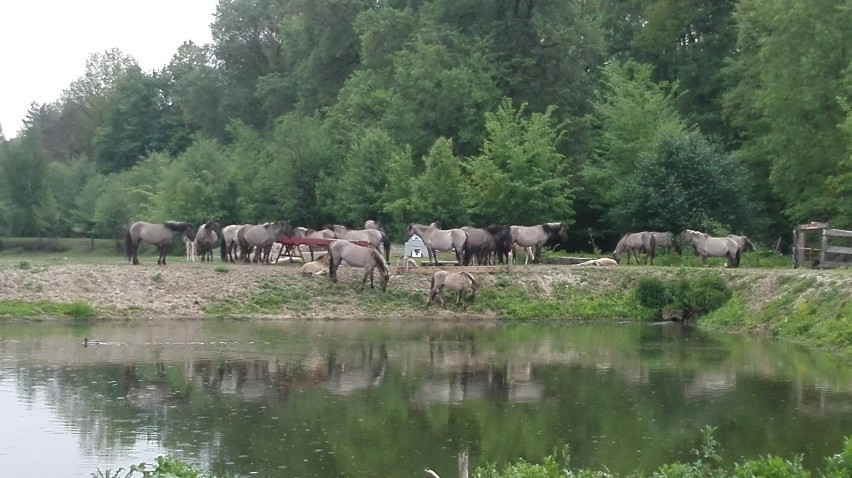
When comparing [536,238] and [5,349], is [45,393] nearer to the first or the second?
[5,349]

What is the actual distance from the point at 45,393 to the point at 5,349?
21.9 feet

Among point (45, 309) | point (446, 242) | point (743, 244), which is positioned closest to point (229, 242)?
point (446, 242)

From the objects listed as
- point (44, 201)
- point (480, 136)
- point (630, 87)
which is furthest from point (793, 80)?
point (44, 201)

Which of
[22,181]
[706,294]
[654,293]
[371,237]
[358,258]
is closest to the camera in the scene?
[706,294]

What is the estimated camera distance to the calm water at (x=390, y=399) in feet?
55.4

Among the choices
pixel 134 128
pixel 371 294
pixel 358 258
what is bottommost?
pixel 371 294

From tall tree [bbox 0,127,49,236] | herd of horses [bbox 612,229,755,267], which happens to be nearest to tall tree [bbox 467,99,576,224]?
herd of horses [bbox 612,229,755,267]

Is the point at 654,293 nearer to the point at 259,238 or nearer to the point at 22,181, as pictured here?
the point at 259,238

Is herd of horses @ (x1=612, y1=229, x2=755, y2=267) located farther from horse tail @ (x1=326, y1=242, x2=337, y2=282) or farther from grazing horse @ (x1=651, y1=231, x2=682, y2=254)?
horse tail @ (x1=326, y1=242, x2=337, y2=282)

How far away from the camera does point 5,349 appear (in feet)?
89.2

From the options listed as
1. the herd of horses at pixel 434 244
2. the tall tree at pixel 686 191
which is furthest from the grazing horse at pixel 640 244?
the tall tree at pixel 686 191

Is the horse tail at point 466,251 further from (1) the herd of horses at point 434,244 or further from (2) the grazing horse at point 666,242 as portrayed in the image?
(2) the grazing horse at point 666,242

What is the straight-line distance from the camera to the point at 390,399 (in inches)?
854

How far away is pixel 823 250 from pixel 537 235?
439 inches
